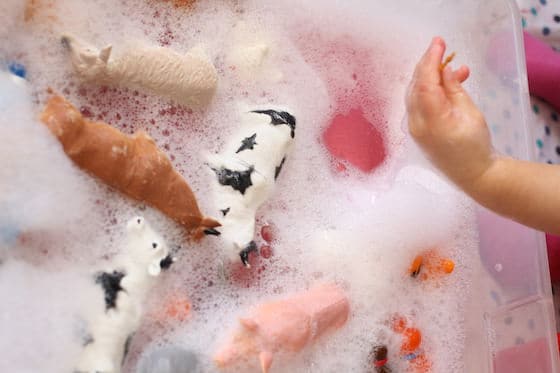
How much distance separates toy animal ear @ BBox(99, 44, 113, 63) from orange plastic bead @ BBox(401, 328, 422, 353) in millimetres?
468

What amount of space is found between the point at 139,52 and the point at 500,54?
0.51m

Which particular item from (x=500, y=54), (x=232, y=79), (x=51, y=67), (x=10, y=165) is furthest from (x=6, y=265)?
(x=500, y=54)

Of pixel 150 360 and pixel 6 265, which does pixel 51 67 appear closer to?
pixel 6 265

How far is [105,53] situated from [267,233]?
0.27 metres

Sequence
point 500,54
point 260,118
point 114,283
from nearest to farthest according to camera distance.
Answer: point 114,283 < point 260,118 < point 500,54

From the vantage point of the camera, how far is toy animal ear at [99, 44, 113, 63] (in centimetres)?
64

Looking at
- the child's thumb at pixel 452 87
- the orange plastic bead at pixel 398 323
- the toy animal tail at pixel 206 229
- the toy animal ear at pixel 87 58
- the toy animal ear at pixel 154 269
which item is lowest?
the orange plastic bead at pixel 398 323

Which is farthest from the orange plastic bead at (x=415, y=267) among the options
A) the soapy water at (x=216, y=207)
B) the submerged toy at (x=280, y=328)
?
the submerged toy at (x=280, y=328)

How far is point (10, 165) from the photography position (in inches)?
23.6

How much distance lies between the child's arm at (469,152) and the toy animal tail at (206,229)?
0.23 meters

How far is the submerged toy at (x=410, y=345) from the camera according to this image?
740 mm

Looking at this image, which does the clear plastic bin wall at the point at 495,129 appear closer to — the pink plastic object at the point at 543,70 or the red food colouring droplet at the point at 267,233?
the pink plastic object at the point at 543,70

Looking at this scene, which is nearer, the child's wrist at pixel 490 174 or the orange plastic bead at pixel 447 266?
the child's wrist at pixel 490 174

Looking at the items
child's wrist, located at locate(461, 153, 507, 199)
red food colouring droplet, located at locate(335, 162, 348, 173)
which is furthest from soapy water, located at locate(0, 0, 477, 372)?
child's wrist, located at locate(461, 153, 507, 199)
